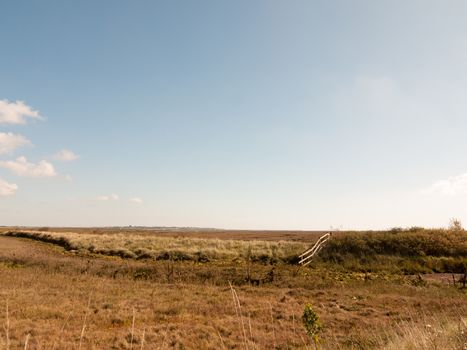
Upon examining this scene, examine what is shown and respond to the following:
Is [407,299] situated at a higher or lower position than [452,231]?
lower

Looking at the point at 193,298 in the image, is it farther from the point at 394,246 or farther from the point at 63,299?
the point at 394,246

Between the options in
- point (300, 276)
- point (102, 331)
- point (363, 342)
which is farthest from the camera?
point (300, 276)

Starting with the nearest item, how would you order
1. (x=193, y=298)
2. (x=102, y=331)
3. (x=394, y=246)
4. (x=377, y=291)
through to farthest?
(x=102, y=331)
(x=193, y=298)
(x=377, y=291)
(x=394, y=246)

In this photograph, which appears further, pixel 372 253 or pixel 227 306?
pixel 372 253

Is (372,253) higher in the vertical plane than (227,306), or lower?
higher

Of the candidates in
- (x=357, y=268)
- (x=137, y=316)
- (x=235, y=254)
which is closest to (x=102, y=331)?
(x=137, y=316)

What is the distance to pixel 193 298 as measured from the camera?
15.8 metres

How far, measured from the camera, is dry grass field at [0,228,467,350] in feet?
31.8

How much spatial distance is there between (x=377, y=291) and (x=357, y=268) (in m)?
9.19

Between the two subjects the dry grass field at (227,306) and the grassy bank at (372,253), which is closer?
the dry grass field at (227,306)

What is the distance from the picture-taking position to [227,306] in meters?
14.3

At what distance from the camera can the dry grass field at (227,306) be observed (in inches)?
382

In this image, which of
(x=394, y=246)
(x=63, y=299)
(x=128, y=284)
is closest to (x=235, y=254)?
(x=394, y=246)

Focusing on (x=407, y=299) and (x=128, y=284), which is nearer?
(x=407, y=299)
